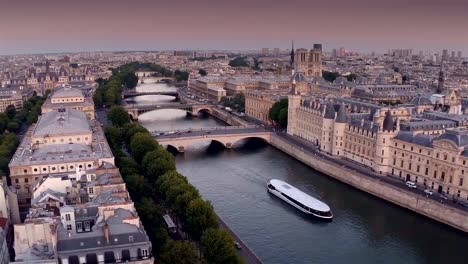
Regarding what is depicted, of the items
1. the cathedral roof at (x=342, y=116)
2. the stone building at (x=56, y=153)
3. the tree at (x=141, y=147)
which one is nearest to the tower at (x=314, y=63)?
the cathedral roof at (x=342, y=116)

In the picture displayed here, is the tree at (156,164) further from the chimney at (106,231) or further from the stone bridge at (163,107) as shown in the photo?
the stone bridge at (163,107)

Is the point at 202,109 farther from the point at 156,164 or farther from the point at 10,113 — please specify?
the point at 156,164

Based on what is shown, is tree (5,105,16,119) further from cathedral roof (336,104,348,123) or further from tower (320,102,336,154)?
cathedral roof (336,104,348,123)

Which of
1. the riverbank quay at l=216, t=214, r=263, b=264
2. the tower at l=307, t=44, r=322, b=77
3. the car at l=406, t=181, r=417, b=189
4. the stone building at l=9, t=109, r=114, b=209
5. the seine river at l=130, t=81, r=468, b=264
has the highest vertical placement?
the tower at l=307, t=44, r=322, b=77

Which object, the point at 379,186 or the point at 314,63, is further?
the point at 314,63

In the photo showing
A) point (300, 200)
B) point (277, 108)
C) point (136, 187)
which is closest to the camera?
point (136, 187)

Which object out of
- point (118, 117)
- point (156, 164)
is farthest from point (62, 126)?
point (118, 117)

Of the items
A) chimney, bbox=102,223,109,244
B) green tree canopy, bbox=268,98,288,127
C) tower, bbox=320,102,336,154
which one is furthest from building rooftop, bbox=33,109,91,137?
green tree canopy, bbox=268,98,288,127
